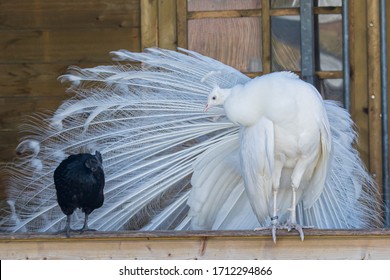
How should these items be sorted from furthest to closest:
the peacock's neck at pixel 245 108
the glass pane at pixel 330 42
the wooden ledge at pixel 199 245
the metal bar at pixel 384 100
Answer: the glass pane at pixel 330 42, the metal bar at pixel 384 100, the peacock's neck at pixel 245 108, the wooden ledge at pixel 199 245

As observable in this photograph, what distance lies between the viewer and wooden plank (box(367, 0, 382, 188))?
22.9 feet

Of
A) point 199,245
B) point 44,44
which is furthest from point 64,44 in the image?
point 199,245

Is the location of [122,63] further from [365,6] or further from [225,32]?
[365,6]

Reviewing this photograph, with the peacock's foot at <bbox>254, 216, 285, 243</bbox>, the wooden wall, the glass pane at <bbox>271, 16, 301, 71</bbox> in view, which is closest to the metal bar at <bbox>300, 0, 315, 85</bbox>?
the glass pane at <bbox>271, 16, 301, 71</bbox>

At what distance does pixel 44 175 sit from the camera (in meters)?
6.40

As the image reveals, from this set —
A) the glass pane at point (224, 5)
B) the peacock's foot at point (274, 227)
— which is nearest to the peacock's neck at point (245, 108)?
the peacock's foot at point (274, 227)

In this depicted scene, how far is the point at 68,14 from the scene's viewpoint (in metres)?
7.20

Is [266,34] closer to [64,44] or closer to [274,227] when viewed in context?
[64,44]

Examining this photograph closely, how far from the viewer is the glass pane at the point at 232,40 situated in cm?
714

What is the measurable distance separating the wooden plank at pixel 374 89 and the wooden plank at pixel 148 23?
1189 millimetres

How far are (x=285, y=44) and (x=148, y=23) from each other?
30.4 inches

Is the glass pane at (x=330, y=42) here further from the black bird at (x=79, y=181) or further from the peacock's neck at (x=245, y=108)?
the black bird at (x=79, y=181)

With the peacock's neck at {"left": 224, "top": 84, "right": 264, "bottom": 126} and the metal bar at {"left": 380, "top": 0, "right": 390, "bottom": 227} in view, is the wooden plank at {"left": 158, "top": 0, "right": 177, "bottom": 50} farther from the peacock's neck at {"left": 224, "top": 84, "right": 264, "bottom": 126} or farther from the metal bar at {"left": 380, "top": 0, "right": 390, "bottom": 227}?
the peacock's neck at {"left": 224, "top": 84, "right": 264, "bottom": 126}

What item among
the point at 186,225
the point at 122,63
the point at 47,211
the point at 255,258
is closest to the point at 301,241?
the point at 255,258
